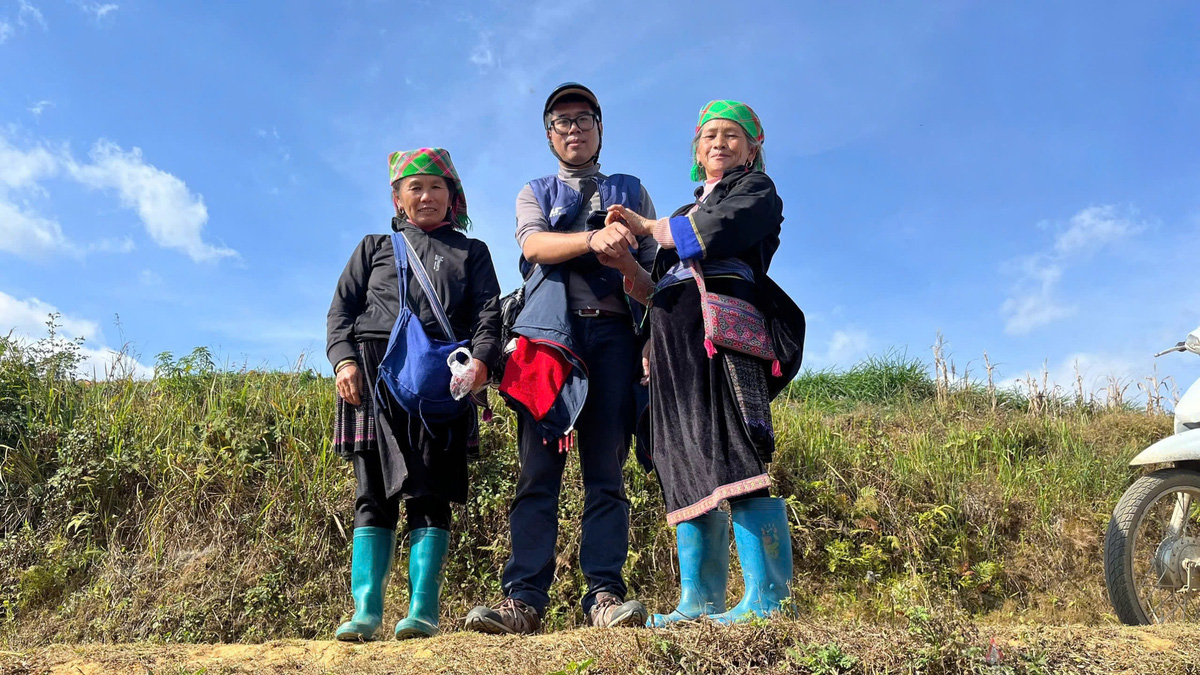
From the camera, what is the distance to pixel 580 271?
357 cm

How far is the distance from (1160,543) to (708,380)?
8.71 ft

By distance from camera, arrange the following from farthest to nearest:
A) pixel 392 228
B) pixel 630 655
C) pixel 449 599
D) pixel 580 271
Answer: pixel 449 599
pixel 392 228
pixel 580 271
pixel 630 655

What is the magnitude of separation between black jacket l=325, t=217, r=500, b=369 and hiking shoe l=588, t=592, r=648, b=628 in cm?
109

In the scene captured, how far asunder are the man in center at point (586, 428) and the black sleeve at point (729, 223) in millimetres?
350

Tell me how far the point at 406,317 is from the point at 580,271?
762mm

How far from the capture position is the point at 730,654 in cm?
243

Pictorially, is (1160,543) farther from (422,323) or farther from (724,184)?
(422,323)

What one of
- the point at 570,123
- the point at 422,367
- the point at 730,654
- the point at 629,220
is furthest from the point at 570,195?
the point at 730,654

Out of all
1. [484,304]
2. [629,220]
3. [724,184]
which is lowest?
[484,304]

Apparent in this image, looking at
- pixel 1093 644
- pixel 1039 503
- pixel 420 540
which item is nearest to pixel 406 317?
pixel 420 540

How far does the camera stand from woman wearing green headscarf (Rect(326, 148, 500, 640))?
3.60m

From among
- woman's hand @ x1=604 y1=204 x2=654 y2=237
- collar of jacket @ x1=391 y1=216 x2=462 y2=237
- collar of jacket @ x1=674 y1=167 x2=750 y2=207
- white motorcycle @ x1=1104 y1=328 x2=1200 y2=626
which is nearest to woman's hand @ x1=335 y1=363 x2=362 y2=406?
collar of jacket @ x1=391 y1=216 x2=462 y2=237

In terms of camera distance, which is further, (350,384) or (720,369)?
(350,384)

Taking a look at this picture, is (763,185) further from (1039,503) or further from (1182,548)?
(1039,503)
